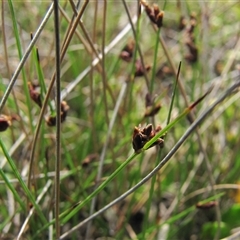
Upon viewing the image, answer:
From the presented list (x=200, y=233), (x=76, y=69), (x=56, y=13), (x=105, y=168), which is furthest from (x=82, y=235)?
(x=56, y=13)

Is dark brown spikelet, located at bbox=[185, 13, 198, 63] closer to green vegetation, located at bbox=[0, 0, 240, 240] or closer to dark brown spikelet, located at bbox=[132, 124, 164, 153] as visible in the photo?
green vegetation, located at bbox=[0, 0, 240, 240]

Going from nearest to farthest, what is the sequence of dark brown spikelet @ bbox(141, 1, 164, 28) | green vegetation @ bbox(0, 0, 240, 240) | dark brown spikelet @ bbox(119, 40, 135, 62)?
dark brown spikelet @ bbox(141, 1, 164, 28) < green vegetation @ bbox(0, 0, 240, 240) < dark brown spikelet @ bbox(119, 40, 135, 62)

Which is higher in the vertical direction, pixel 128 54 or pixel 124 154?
pixel 128 54

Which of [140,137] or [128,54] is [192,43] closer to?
[128,54]

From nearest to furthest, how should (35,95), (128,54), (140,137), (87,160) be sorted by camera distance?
1. (140,137)
2. (35,95)
3. (87,160)
4. (128,54)

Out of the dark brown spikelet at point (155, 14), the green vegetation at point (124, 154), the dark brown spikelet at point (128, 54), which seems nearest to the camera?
the dark brown spikelet at point (155, 14)

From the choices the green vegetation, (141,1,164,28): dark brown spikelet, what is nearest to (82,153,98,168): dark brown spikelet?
the green vegetation

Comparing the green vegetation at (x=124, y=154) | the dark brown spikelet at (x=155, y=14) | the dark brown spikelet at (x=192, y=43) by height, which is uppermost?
the dark brown spikelet at (x=155, y=14)

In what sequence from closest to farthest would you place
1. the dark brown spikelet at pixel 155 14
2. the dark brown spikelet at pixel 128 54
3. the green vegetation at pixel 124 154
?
the dark brown spikelet at pixel 155 14
the green vegetation at pixel 124 154
the dark brown spikelet at pixel 128 54

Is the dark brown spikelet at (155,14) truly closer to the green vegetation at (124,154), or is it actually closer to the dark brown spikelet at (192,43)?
the green vegetation at (124,154)

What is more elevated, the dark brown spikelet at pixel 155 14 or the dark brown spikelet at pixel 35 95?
the dark brown spikelet at pixel 155 14

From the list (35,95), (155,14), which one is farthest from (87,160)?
(155,14)

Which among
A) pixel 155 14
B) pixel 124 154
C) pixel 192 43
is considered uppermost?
pixel 155 14

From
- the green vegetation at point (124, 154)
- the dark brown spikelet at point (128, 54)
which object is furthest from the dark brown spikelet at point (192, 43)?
the dark brown spikelet at point (128, 54)
